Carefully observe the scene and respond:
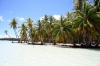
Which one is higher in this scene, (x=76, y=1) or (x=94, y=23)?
(x=76, y=1)

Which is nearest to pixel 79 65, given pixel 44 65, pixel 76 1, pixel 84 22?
pixel 44 65

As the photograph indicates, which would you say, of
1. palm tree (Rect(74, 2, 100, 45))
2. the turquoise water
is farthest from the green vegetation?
the turquoise water

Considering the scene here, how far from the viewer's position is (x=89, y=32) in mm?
28953

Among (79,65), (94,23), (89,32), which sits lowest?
(79,65)

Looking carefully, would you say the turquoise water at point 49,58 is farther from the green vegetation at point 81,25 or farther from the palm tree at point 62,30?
the palm tree at point 62,30

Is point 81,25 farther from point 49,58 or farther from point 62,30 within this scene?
point 49,58

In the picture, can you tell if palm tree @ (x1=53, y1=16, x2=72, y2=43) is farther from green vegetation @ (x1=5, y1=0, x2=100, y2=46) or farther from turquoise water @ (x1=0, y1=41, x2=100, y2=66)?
turquoise water @ (x1=0, y1=41, x2=100, y2=66)

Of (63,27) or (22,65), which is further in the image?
(63,27)

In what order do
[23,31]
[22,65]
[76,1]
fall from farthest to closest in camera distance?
1. [23,31]
2. [76,1]
3. [22,65]

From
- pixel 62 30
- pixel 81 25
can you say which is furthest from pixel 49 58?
pixel 62 30

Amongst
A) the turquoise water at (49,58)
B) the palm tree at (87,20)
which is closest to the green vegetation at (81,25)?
the palm tree at (87,20)

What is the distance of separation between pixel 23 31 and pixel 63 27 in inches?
1225

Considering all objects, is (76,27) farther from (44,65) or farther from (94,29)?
(44,65)

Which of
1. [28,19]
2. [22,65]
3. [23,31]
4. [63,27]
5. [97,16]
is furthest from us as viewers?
[23,31]
